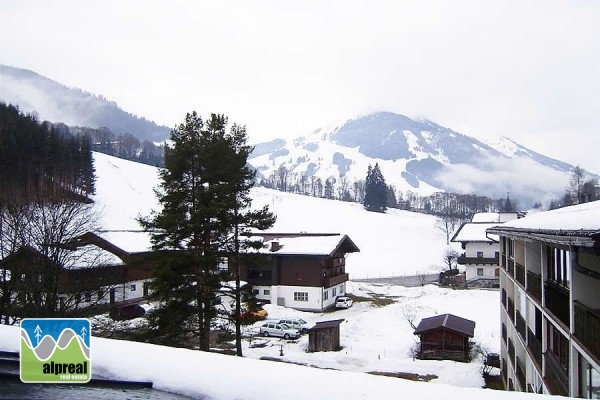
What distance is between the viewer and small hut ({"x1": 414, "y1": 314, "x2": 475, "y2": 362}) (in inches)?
1079

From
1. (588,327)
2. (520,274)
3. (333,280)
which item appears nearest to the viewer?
(588,327)

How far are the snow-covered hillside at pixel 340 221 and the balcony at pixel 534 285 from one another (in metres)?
60.4

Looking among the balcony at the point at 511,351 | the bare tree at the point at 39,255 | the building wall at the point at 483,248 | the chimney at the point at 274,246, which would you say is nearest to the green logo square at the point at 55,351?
the bare tree at the point at 39,255

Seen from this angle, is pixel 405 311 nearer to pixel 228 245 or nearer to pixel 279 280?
pixel 279 280

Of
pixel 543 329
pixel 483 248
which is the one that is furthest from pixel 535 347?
pixel 483 248

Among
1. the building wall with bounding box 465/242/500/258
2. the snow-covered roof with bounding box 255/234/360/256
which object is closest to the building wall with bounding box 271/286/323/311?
the snow-covered roof with bounding box 255/234/360/256

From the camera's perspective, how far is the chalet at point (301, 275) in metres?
45.1

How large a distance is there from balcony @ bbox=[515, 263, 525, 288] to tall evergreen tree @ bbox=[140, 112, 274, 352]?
1132 centimetres

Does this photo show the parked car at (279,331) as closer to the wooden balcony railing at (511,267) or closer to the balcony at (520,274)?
the wooden balcony railing at (511,267)

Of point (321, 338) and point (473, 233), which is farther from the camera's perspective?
point (473, 233)

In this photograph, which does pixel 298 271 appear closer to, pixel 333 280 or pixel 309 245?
pixel 309 245

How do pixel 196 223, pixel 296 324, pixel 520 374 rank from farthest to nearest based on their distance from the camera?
pixel 296 324 < pixel 196 223 < pixel 520 374

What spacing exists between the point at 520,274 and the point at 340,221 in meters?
102

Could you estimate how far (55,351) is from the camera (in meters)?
3.04
